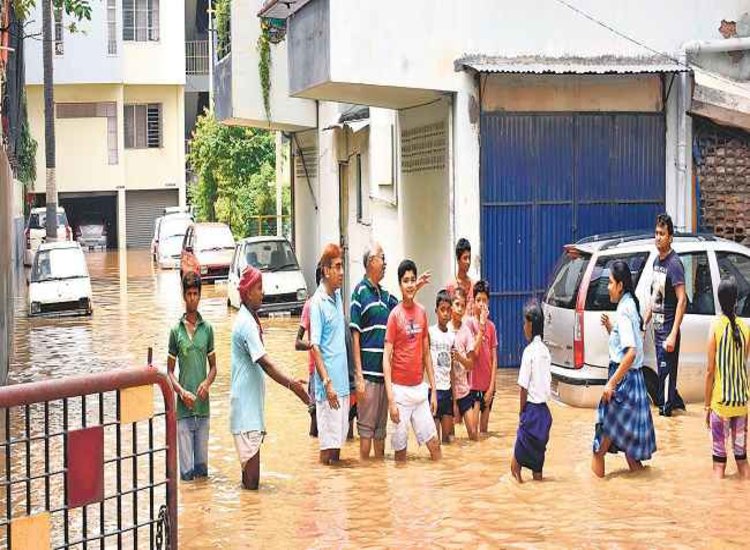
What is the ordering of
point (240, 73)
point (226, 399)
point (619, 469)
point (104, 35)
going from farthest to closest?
point (104, 35)
point (240, 73)
point (226, 399)
point (619, 469)

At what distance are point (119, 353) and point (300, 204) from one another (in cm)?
994

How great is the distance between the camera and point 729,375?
10539 millimetres

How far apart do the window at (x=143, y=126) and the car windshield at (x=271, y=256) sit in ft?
95.4

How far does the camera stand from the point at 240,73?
89.5 ft

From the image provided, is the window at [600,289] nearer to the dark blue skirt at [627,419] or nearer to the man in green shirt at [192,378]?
the dark blue skirt at [627,419]

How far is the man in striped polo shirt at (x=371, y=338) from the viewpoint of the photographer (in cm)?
1166

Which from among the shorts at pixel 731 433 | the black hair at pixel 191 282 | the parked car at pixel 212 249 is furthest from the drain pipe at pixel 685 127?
the parked car at pixel 212 249

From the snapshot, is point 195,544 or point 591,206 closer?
point 195,544

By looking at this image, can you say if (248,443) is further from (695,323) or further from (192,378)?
(695,323)

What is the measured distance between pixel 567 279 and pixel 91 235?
1687 inches

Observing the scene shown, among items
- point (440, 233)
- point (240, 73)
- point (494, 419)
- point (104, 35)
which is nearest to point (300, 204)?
point (240, 73)

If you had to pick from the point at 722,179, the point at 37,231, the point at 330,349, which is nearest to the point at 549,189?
the point at 722,179

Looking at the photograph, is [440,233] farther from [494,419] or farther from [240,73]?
[240,73]

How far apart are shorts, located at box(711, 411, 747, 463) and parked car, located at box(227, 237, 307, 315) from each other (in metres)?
15.9
